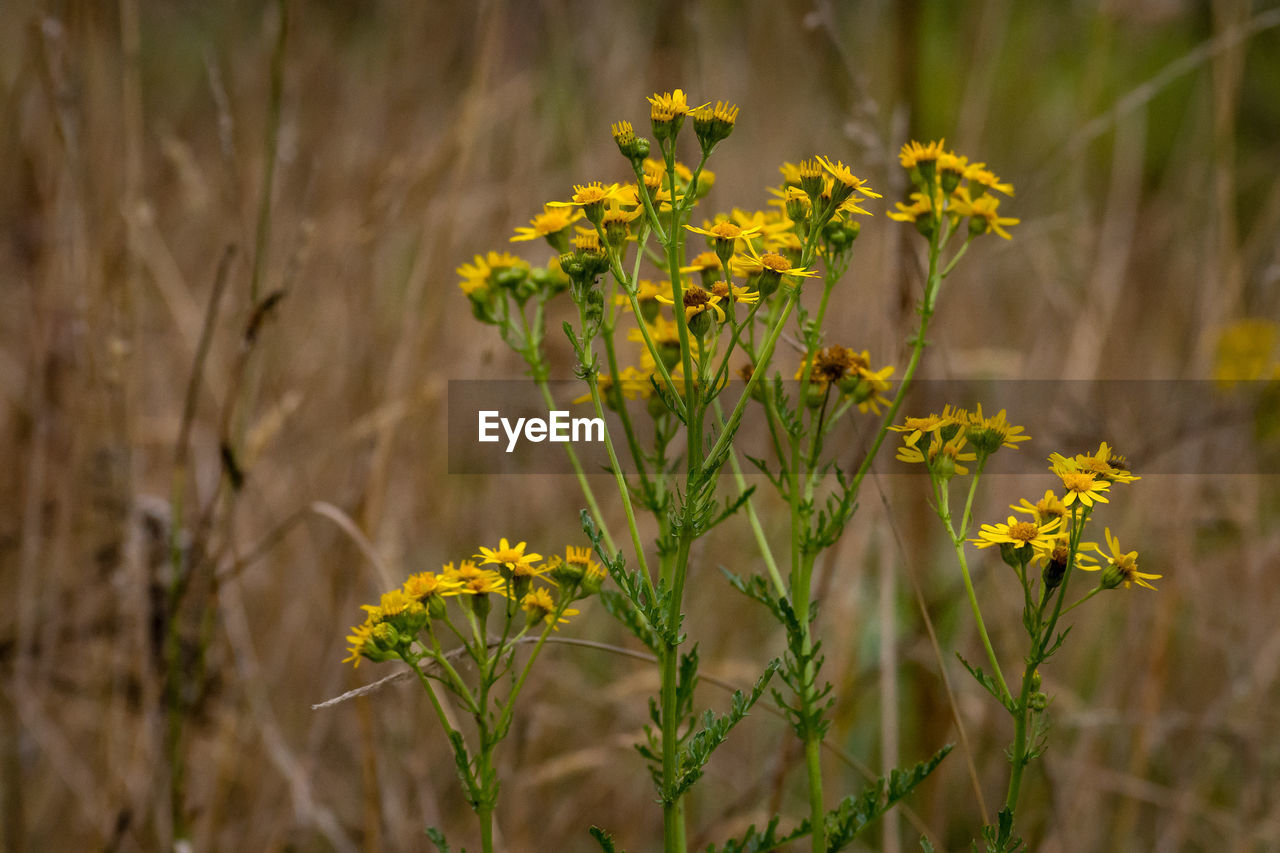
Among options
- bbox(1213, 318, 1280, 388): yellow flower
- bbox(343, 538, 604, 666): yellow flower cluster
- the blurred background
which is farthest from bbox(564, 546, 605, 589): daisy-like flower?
bbox(1213, 318, 1280, 388): yellow flower

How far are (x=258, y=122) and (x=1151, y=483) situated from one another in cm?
300

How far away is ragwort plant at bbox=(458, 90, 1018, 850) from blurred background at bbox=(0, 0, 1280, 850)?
27cm

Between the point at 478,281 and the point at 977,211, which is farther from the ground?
the point at 977,211

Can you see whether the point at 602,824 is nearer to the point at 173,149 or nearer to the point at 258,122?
the point at 173,149

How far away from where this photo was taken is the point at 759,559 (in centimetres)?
282

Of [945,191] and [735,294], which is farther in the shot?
[945,191]

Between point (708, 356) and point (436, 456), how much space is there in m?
1.90

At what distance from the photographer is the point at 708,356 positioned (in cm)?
106

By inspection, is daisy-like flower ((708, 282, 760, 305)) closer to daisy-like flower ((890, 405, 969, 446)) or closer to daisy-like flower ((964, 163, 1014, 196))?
daisy-like flower ((890, 405, 969, 446))

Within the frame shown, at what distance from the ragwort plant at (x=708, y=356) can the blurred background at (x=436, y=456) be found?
0.27 meters

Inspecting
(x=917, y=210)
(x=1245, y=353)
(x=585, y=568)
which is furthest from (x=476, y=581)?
(x=1245, y=353)

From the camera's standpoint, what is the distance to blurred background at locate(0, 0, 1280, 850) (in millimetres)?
1962

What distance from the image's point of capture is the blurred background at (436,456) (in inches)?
77.2

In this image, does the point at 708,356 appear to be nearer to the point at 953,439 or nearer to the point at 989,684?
the point at 953,439
